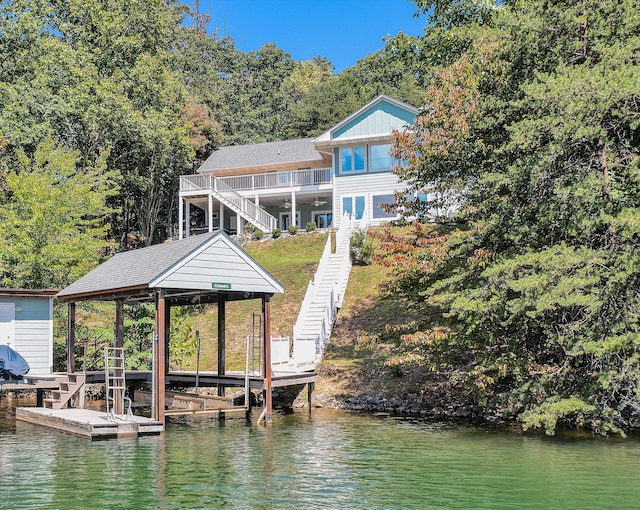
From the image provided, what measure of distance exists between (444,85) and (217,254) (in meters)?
7.99

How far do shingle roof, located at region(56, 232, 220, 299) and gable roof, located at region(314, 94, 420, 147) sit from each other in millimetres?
22560

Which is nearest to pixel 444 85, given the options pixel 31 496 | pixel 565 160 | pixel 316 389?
pixel 565 160

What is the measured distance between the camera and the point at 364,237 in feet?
106

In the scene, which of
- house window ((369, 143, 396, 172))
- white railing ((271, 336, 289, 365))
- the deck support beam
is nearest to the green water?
the deck support beam

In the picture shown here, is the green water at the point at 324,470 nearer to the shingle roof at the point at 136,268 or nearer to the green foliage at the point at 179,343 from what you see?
the shingle roof at the point at 136,268

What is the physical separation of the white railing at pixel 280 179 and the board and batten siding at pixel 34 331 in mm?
22236

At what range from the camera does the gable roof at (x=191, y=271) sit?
16.0 metres

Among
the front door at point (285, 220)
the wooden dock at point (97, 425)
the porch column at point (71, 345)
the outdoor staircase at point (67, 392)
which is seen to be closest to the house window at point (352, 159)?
the front door at point (285, 220)

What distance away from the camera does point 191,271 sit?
1633 cm

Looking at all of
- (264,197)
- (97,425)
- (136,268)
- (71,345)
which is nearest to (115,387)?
(97,425)

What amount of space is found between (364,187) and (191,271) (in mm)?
25316

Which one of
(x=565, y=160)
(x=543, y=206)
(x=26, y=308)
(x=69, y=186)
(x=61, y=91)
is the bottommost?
(x=26, y=308)

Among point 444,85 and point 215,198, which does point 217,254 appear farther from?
point 215,198

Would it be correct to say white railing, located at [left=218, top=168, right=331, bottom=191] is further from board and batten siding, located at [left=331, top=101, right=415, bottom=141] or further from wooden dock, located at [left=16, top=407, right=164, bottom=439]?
wooden dock, located at [left=16, top=407, right=164, bottom=439]
